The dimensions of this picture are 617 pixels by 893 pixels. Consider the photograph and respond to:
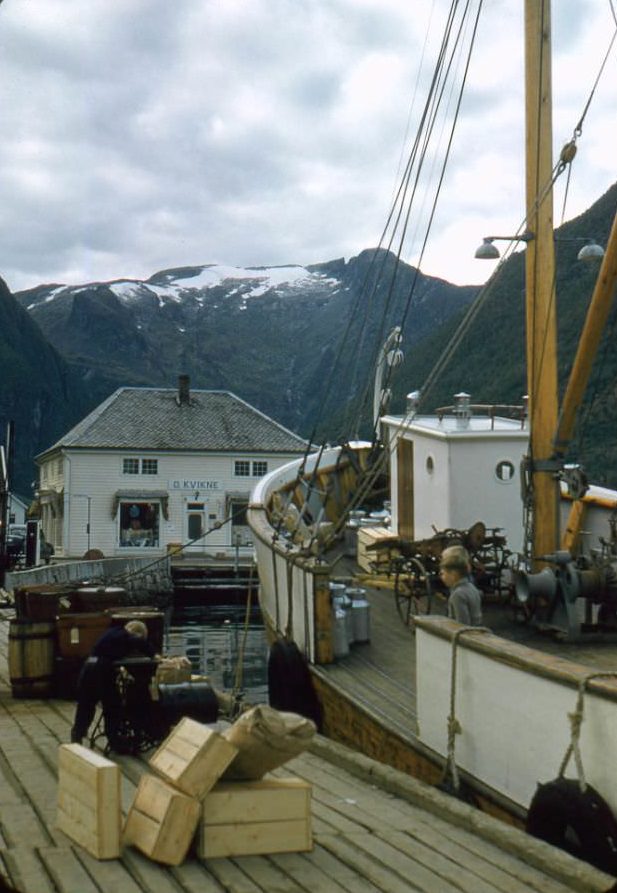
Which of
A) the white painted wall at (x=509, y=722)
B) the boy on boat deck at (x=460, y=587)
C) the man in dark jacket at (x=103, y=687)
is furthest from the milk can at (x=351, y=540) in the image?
the white painted wall at (x=509, y=722)

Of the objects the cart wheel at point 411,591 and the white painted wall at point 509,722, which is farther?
the cart wheel at point 411,591

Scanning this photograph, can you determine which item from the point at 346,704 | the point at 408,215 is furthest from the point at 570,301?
the point at 346,704

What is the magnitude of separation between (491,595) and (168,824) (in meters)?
8.43

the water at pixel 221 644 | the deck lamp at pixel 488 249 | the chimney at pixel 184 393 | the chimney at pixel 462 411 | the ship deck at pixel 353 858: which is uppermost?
the chimney at pixel 184 393

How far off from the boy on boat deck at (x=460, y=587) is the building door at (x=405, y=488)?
26.1ft

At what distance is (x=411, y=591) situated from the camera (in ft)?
41.7

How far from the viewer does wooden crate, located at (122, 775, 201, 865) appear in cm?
559

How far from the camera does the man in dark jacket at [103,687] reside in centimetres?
836

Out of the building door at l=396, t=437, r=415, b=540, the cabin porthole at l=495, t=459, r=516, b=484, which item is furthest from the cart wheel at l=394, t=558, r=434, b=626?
the building door at l=396, t=437, r=415, b=540

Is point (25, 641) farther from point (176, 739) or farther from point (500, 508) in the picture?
point (500, 508)

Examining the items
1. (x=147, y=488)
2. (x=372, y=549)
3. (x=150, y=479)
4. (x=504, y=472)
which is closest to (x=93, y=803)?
(x=372, y=549)

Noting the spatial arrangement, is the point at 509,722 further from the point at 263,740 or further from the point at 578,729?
the point at 263,740

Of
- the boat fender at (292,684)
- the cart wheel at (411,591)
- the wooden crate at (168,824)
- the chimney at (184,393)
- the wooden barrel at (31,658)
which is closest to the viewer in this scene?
the wooden crate at (168,824)

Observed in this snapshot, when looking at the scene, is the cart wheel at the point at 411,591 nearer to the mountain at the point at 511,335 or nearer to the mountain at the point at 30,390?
the mountain at the point at 511,335
